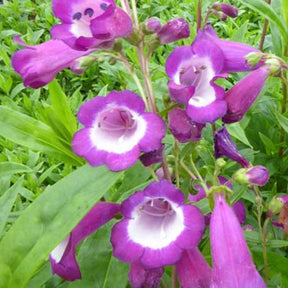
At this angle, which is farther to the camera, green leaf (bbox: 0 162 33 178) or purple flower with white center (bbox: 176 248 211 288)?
green leaf (bbox: 0 162 33 178)

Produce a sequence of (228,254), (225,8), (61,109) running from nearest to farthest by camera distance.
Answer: (228,254), (61,109), (225,8)

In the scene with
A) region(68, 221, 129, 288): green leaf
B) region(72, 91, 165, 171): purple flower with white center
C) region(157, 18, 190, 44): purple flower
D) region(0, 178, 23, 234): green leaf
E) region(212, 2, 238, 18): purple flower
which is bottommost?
region(68, 221, 129, 288): green leaf

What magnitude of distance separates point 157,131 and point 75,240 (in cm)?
28

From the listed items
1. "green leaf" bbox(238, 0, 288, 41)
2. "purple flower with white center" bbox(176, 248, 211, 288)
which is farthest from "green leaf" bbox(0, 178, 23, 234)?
"green leaf" bbox(238, 0, 288, 41)

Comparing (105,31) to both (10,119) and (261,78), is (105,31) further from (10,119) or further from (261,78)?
(10,119)

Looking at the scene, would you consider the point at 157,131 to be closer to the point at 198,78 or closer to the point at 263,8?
the point at 198,78

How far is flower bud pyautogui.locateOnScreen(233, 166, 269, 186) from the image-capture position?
3.75ft

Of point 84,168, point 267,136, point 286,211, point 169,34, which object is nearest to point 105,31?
point 169,34

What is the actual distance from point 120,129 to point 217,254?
311mm

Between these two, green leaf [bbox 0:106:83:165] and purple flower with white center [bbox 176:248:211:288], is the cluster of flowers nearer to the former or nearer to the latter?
purple flower with white center [bbox 176:248:211:288]

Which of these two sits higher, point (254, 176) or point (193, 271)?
point (254, 176)

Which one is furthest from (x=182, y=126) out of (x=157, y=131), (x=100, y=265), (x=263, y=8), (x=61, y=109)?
(x=263, y=8)

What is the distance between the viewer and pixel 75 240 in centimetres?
117

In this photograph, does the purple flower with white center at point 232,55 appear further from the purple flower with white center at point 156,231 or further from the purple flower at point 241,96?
the purple flower with white center at point 156,231
